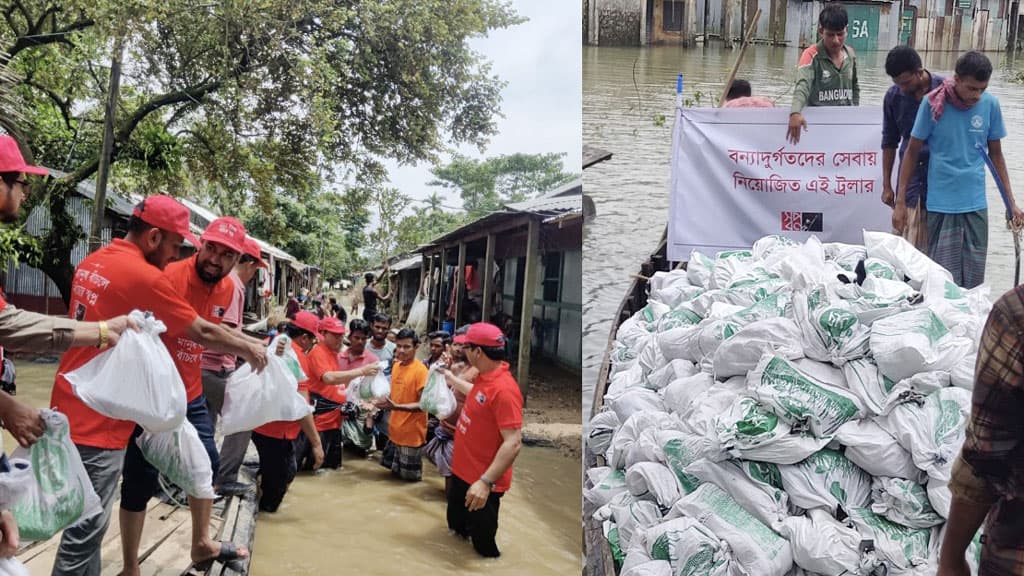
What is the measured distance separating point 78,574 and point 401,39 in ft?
5.57

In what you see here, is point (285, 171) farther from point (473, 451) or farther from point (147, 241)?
point (473, 451)

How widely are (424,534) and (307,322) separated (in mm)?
822

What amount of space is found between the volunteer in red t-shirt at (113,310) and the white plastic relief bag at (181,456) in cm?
10

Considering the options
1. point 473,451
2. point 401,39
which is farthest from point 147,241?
point 473,451

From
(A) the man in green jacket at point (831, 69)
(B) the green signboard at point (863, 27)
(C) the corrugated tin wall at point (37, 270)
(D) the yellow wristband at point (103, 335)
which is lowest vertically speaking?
(D) the yellow wristband at point (103, 335)

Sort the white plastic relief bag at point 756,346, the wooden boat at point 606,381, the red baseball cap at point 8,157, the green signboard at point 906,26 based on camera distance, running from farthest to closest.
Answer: the green signboard at point 906,26
the wooden boat at point 606,381
the white plastic relief bag at point 756,346
the red baseball cap at point 8,157

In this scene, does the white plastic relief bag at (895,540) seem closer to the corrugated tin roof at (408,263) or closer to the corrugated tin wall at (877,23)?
the corrugated tin roof at (408,263)

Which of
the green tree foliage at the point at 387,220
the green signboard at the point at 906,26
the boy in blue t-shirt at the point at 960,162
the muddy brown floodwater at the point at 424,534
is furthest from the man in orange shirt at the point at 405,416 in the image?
the green signboard at the point at 906,26

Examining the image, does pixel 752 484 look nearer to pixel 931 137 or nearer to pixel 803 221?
pixel 803 221

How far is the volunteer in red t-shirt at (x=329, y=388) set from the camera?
9.75 ft

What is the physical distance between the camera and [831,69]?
9.57ft

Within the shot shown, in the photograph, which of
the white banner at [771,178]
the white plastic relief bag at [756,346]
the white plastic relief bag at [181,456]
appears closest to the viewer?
the white plastic relief bag at [756,346]

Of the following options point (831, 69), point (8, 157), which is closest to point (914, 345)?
point (831, 69)

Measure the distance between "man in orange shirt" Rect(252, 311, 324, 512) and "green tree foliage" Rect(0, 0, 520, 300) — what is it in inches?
21.4
